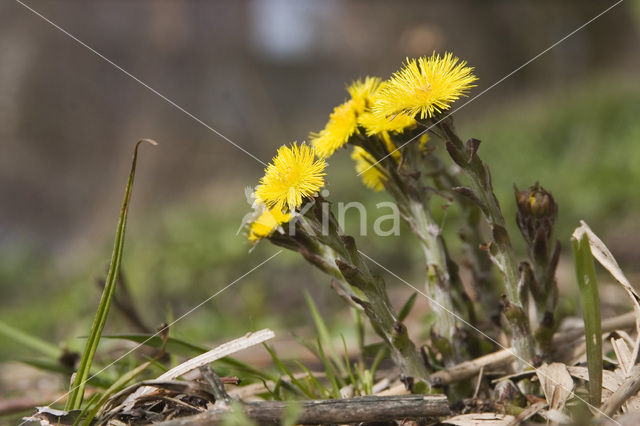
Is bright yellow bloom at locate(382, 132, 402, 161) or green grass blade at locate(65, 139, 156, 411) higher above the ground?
bright yellow bloom at locate(382, 132, 402, 161)

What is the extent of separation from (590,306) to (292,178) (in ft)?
1.76

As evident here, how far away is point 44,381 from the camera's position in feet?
5.92

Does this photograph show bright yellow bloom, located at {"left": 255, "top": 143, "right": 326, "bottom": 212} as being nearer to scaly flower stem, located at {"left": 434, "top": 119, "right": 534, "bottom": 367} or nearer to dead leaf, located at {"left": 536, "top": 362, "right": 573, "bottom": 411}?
scaly flower stem, located at {"left": 434, "top": 119, "right": 534, "bottom": 367}

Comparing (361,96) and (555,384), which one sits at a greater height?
(361,96)

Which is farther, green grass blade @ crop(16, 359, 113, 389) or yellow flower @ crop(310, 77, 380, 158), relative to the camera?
green grass blade @ crop(16, 359, 113, 389)

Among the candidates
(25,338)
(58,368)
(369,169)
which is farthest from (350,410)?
(25,338)

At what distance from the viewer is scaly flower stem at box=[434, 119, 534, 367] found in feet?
3.02

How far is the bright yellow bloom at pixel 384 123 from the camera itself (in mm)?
924

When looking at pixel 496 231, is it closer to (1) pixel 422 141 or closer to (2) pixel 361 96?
(1) pixel 422 141

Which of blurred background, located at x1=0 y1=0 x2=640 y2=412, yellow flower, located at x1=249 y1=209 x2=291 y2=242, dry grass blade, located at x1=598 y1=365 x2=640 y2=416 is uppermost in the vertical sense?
blurred background, located at x1=0 y1=0 x2=640 y2=412

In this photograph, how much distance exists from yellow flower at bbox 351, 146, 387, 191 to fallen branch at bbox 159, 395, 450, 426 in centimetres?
44

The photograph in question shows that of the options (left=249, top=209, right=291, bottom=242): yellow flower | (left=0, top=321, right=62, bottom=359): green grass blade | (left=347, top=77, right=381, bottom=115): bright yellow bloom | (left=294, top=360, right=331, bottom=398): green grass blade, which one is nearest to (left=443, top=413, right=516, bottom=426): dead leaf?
(left=294, top=360, right=331, bottom=398): green grass blade

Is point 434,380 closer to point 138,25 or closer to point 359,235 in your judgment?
point 359,235

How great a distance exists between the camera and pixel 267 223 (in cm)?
97
